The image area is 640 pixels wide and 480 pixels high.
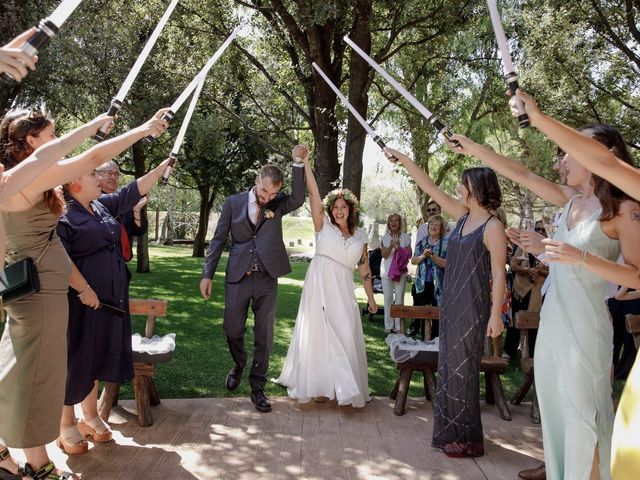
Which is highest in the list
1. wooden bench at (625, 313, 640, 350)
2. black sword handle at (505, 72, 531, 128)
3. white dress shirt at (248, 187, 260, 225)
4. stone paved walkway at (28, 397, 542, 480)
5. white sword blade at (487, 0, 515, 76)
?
white sword blade at (487, 0, 515, 76)

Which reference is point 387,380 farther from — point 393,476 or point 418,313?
point 393,476

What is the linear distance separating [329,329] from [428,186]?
198 centimetres

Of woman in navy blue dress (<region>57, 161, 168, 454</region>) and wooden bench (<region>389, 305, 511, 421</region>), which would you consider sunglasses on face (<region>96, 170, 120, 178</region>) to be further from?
wooden bench (<region>389, 305, 511, 421</region>)

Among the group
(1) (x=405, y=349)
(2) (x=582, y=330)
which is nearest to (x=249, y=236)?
(1) (x=405, y=349)

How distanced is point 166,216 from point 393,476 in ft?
122

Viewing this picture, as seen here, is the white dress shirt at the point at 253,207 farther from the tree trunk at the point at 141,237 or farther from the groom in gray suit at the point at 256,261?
the tree trunk at the point at 141,237

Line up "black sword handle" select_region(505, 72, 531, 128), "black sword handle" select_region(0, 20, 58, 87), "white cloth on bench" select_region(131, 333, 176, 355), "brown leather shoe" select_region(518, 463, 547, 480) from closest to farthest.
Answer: "black sword handle" select_region(0, 20, 58, 87), "black sword handle" select_region(505, 72, 531, 128), "brown leather shoe" select_region(518, 463, 547, 480), "white cloth on bench" select_region(131, 333, 176, 355)

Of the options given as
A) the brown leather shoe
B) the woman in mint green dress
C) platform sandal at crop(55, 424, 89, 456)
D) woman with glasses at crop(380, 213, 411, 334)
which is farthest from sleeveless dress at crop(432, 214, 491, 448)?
woman with glasses at crop(380, 213, 411, 334)

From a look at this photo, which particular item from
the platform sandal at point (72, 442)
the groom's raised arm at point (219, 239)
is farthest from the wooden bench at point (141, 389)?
the groom's raised arm at point (219, 239)

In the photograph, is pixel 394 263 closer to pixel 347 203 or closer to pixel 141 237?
pixel 347 203

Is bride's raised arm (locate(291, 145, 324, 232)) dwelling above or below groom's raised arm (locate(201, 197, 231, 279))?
above

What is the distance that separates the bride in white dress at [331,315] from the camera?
19.0ft

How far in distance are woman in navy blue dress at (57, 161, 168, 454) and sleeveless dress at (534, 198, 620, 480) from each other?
2781 millimetres

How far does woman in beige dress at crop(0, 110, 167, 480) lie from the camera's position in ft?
11.2
